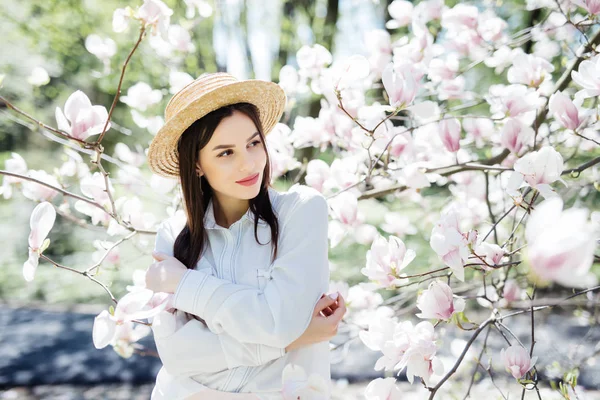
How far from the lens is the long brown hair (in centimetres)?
122

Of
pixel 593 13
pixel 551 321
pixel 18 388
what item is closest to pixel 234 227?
pixel 593 13

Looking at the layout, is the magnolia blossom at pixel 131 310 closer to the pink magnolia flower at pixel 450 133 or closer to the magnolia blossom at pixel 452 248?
the magnolia blossom at pixel 452 248

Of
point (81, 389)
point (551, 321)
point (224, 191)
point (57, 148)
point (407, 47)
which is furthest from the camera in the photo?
point (57, 148)

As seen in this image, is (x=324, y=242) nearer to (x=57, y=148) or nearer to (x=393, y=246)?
(x=393, y=246)

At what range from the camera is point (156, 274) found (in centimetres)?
117

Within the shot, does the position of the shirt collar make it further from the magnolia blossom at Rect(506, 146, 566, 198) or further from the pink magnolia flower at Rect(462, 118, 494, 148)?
the pink magnolia flower at Rect(462, 118, 494, 148)

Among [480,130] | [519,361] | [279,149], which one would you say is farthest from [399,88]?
[480,130]

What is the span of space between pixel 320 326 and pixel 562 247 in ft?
1.97

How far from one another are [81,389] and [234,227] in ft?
7.47

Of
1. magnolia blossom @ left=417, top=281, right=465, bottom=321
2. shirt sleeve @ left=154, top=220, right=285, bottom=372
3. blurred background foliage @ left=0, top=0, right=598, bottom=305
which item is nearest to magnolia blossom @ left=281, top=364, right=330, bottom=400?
shirt sleeve @ left=154, top=220, right=285, bottom=372

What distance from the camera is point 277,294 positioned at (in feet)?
3.56

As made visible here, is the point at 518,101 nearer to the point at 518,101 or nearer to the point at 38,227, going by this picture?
the point at 518,101

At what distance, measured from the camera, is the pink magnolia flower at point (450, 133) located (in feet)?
4.83

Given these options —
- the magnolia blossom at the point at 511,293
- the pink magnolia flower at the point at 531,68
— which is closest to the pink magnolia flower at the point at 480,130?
the magnolia blossom at the point at 511,293
